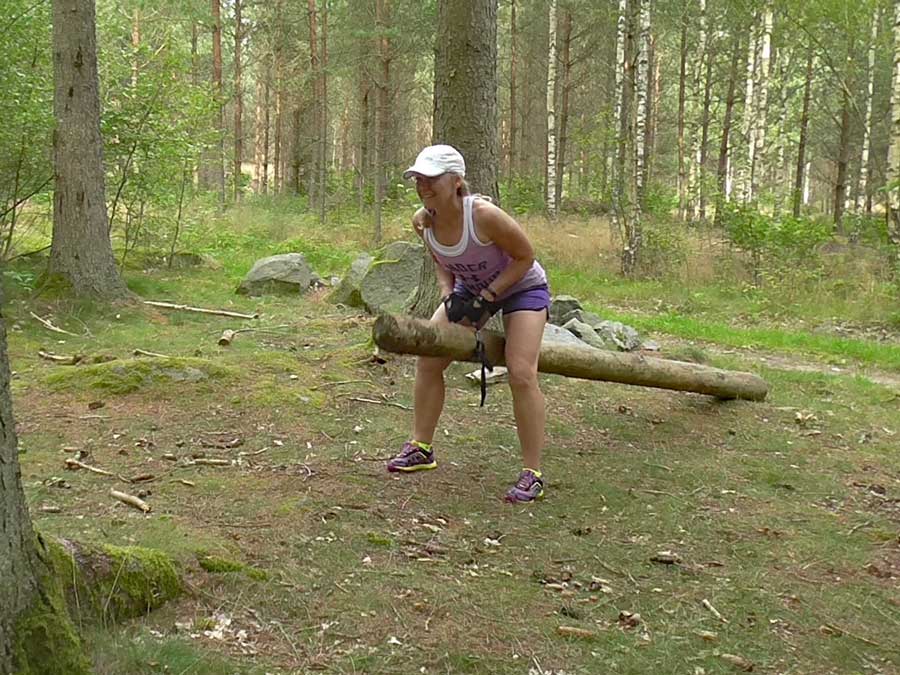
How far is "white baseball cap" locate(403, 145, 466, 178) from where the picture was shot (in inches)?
159

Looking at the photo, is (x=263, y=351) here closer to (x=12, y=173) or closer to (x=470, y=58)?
(x=470, y=58)

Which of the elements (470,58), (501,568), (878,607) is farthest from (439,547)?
(470,58)

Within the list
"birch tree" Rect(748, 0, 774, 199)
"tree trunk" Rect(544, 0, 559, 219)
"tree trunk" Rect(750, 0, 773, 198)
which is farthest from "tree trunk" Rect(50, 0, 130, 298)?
"tree trunk" Rect(750, 0, 773, 198)

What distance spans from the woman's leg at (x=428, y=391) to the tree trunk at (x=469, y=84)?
2.34 meters

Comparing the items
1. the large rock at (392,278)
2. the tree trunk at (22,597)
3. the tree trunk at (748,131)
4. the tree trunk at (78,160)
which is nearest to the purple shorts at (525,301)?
the tree trunk at (22,597)

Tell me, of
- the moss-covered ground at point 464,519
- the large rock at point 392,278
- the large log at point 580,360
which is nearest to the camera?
the moss-covered ground at point 464,519

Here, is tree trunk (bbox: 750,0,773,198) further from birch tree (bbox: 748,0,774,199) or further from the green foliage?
the green foliage

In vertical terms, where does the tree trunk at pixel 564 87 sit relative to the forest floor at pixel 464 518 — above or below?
above

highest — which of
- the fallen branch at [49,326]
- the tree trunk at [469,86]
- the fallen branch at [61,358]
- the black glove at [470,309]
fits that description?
the tree trunk at [469,86]

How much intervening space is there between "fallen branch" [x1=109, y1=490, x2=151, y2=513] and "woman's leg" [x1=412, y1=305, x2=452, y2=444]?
1.54 meters

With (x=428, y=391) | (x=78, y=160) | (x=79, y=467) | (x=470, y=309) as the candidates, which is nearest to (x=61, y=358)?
(x=79, y=467)

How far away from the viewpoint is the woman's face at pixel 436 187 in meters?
4.08

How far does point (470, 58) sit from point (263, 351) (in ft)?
10.6

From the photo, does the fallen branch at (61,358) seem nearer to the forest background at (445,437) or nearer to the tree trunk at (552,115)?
the forest background at (445,437)
